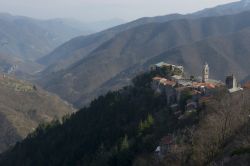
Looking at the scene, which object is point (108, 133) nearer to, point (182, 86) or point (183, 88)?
point (182, 86)

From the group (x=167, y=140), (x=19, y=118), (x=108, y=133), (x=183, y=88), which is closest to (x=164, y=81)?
(x=183, y=88)

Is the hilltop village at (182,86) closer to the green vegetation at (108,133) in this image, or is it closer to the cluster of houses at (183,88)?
the cluster of houses at (183,88)

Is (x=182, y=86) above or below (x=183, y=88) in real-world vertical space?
below

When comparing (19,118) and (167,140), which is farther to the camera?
(19,118)

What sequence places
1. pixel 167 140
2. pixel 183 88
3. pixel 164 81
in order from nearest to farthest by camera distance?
pixel 167 140, pixel 183 88, pixel 164 81

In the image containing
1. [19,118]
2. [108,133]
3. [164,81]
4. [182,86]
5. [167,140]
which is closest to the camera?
[167,140]

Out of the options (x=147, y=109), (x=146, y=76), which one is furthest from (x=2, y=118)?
(x=147, y=109)

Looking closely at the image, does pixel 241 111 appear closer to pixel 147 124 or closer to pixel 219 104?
pixel 219 104

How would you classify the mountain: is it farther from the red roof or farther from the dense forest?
the red roof
